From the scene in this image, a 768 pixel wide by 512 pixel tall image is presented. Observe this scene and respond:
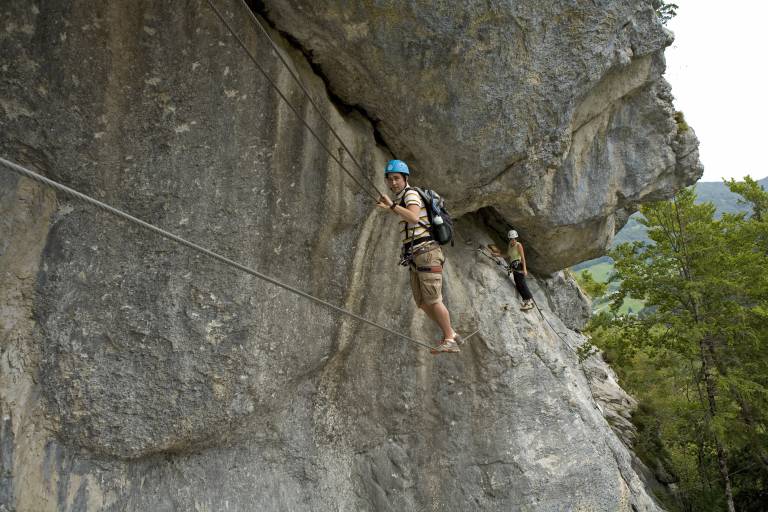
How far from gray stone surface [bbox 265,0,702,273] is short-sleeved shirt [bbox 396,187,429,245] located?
1627mm

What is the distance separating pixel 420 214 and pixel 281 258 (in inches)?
70.7

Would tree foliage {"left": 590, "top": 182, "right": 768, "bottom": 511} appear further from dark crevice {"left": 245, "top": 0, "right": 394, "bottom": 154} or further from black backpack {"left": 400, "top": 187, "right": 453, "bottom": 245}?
black backpack {"left": 400, "top": 187, "right": 453, "bottom": 245}

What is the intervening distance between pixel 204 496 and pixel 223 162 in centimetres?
382

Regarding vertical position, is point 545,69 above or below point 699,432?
above

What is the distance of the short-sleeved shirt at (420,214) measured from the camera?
5605 mm

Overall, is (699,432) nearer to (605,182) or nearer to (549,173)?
(605,182)

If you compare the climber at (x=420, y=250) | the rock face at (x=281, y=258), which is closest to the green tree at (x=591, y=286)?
the rock face at (x=281, y=258)

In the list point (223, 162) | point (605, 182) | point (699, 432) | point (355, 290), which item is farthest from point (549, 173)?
point (699, 432)

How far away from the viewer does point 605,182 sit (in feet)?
31.7

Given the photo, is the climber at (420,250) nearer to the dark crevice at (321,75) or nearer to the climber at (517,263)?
the dark crevice at (321,75)

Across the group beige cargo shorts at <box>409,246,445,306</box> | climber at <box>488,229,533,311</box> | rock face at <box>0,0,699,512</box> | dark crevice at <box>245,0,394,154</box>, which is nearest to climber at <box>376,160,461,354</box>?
beige cargo shorts at <box>409,246,445,306</box>

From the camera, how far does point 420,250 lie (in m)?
6.00

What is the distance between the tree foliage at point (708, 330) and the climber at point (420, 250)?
31.3 feet

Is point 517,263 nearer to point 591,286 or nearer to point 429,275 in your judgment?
point 429,275
